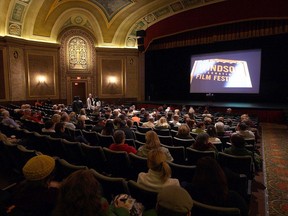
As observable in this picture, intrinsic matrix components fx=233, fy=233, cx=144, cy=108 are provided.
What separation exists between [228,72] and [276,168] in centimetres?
1017

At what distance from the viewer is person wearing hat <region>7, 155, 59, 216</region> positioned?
1608 millimetres

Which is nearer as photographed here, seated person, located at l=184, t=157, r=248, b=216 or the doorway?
seated person, located at l=184, t=157, r=248, b=216

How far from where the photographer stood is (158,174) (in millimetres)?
2223

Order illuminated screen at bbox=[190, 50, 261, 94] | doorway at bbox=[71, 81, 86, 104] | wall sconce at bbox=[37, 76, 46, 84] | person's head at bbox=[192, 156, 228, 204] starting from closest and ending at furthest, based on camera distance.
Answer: person's head at bbox=[192, 156, 228, 204] → illuminated screen at bbox=[190, 50, 261, 94] → wall sconce at bbox=[37, 76, 46, 84] → doorway at bbox=[71, 81, 86, 104]

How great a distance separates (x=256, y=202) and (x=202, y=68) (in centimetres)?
1284

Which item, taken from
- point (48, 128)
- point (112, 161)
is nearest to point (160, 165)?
point (112, 161)

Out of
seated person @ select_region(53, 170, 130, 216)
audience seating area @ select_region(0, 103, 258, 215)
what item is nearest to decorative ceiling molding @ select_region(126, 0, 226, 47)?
audience seating area @ select_region(0, 103, 258, 215)

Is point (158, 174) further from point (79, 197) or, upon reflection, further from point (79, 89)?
point (79, 89)

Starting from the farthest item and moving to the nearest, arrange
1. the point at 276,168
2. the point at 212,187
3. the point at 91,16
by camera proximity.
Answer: the point at 91,16 → the point at 276,168 → the point at 212,187

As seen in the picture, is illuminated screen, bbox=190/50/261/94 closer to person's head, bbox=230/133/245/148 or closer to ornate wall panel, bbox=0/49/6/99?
person's head, bbox=230/133/245/148

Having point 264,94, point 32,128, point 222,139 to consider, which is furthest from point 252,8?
point 32,128

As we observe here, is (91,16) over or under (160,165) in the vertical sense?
over

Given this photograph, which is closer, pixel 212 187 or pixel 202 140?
pixel 212 187

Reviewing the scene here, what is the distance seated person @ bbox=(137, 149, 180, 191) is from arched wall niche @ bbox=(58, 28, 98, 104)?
14509 mm
